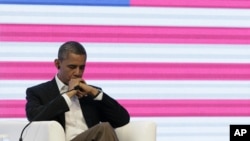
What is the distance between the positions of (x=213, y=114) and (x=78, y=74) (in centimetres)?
140

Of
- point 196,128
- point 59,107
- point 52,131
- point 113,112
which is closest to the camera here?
point 52,131

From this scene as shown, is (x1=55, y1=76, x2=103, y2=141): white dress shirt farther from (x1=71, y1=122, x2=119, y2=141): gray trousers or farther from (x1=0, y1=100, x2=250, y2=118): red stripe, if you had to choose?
(x1=0, y1=100, x2=250, y2=118): red stripe

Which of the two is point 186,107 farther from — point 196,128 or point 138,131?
point 138,131

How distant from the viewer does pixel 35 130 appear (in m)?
3.68

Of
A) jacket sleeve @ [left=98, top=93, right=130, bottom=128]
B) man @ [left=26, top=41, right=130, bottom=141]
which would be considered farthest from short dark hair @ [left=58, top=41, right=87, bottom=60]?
jacket sleeve @ [left=98, top=93, right=130, bottom=128]

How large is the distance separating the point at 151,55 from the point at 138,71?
0.15m

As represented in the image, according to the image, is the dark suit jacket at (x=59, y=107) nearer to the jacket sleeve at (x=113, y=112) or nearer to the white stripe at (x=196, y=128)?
the jacket sleeve at (x=113, y=112)

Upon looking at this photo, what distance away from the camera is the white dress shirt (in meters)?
3.93

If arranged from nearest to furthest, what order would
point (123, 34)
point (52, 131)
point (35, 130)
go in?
point (52, 131) < point (35, 130) < point (123, 34)

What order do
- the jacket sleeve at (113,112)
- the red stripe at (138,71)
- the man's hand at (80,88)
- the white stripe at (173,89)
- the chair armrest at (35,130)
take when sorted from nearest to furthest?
1. the chair armrest at (35,130)
2. the man's hand at (80,88)
3. the jacket sleeve at (113,112)
4. the red stripe at (138,71)
5. the white stripe at (173,89)

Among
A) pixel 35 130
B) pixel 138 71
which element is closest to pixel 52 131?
pixel 35 130

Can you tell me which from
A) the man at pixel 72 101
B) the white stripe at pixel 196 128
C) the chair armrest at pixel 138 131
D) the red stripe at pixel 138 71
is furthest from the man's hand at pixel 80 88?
the white stripe at pixel 196 128

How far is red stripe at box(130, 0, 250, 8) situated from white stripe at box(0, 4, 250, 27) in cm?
3

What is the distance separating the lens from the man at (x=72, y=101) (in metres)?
3.81
